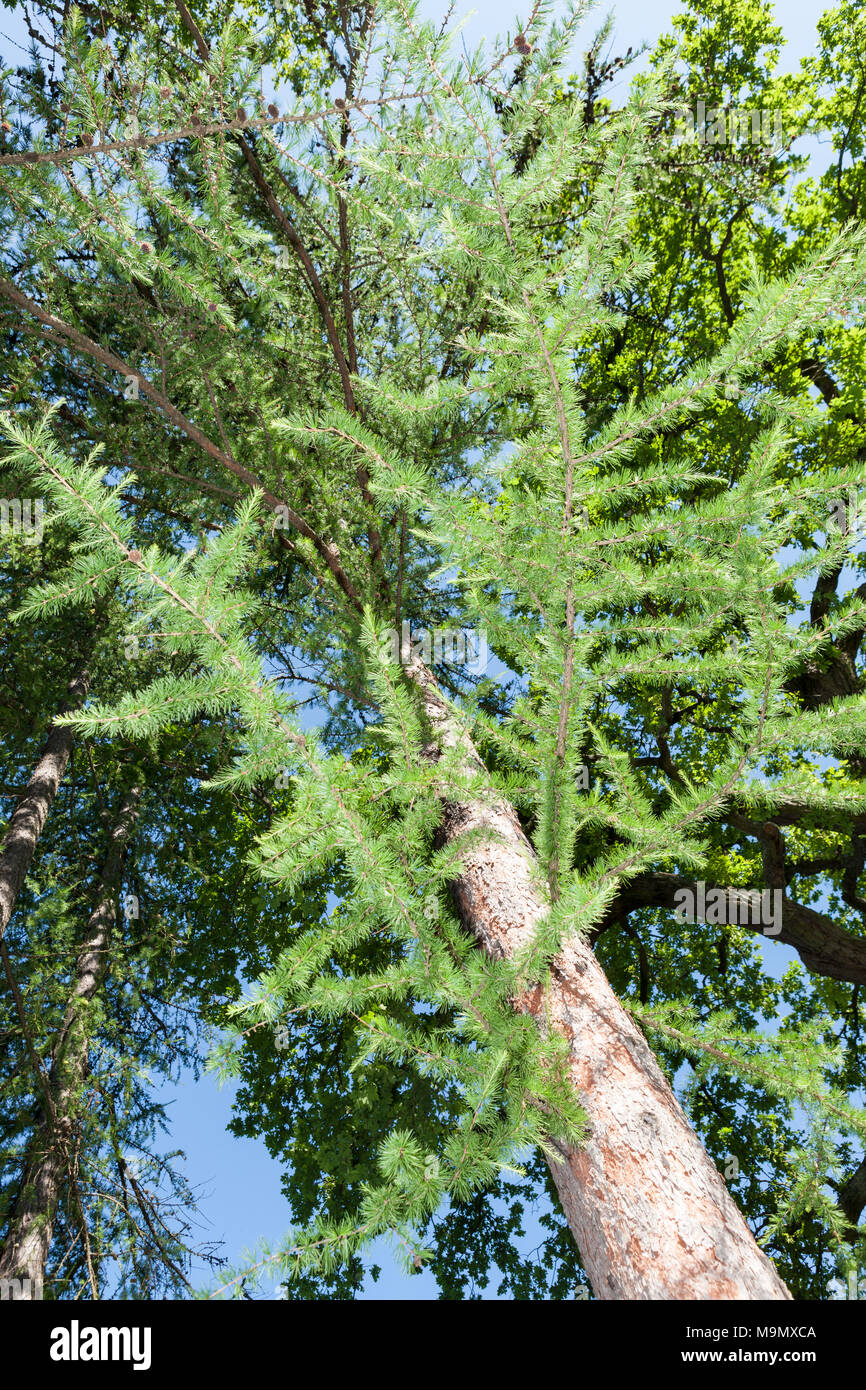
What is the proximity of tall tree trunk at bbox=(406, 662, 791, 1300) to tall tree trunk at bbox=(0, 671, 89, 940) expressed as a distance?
4.27 m

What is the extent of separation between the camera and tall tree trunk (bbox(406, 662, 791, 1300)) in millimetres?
2244

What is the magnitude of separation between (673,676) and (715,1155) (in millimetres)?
7013

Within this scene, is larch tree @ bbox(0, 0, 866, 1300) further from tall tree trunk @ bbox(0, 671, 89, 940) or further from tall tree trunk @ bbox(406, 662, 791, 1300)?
tall tree trunk @ bbox(0, 671, 89, 940)

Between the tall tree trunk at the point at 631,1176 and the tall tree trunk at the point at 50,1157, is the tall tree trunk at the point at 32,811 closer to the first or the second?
the tall tree trunk at the point at 50,1157

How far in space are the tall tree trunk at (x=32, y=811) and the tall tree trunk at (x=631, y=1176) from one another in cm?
427

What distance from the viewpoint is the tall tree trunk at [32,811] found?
5738 mm

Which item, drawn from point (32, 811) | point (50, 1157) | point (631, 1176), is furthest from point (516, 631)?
point (50, 1157)

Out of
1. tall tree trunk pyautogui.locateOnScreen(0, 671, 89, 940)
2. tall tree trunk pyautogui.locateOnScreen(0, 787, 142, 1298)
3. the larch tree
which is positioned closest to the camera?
the larch tree

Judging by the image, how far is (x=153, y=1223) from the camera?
6.07 meters

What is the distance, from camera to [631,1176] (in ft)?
8.16

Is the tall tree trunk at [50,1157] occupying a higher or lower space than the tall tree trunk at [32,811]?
lower

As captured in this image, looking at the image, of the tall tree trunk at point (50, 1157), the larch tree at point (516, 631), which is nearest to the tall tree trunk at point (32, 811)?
the tall tree trunk at point (50, 1157)

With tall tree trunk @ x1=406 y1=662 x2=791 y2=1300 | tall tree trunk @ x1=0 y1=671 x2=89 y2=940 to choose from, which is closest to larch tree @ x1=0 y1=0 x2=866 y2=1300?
tall tree trunk @ x1=406 y1=662 x2=791 y2=1300

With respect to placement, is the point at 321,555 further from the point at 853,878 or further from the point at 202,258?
the point at 853,878
